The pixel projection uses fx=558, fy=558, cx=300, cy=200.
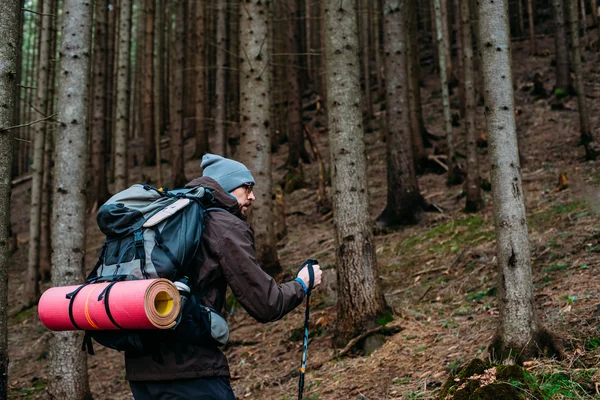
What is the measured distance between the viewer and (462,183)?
38.2ft

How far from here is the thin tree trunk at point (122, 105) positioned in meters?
13.6

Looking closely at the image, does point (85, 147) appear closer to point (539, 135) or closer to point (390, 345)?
point (390, 345)

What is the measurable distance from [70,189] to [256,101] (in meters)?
3.39

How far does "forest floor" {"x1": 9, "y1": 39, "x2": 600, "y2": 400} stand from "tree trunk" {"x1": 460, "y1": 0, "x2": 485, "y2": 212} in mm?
302

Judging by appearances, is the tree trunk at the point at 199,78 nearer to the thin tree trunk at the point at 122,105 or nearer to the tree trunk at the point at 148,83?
the tree trunk at the point at 148,83

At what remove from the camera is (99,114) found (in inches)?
645

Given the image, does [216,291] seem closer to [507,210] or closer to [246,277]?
[246,277]

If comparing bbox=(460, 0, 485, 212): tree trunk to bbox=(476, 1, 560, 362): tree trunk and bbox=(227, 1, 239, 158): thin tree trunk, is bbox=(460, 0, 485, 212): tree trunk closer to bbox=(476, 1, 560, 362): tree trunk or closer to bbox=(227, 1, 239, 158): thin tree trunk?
bbox=(476, 1, 560, 362): tree trunk

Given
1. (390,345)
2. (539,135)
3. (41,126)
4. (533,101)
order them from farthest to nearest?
(533,101) < (539,135) < (41,126) < (390,345)

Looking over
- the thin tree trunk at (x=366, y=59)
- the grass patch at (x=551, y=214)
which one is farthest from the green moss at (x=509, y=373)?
the thin tree trunk at (x=366, y=59)

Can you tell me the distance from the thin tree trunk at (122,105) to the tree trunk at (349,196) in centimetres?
869

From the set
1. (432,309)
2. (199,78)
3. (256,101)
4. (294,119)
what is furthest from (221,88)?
(432,309)

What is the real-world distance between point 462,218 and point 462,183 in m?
2.53

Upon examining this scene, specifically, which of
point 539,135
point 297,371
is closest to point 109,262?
point 297,371
